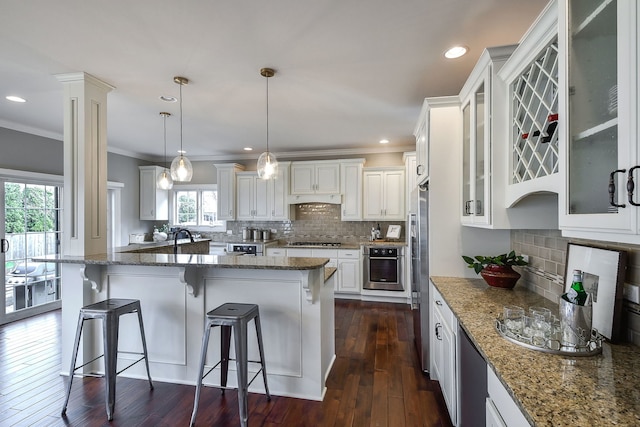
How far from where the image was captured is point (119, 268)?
271 cm

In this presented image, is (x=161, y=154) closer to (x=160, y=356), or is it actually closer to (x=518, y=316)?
(x=160, y=356)

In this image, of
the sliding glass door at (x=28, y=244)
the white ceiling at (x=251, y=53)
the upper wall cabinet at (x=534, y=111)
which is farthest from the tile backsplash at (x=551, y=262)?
the sliding glass door at (x=28, y=244)

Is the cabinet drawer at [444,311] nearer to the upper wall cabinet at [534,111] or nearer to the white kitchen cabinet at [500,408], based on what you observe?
the white kitchen cabinet at [500,408]

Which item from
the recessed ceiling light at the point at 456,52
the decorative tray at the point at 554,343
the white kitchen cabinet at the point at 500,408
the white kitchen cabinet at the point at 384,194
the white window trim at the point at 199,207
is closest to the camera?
the white kitchen cabinet at the point at 500,408

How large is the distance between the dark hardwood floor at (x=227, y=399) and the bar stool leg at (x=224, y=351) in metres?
0.15

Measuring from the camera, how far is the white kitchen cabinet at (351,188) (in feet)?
17.5

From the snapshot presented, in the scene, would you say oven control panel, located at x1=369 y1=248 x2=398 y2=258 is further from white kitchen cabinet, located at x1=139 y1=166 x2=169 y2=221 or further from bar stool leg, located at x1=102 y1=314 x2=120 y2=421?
white kitchen cabinet, located at x1=139 y1=166 x2=169 y2=221

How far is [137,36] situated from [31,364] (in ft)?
10.0

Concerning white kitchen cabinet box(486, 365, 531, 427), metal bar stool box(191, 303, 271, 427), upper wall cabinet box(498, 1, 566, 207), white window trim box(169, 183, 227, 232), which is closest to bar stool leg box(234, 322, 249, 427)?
metal bar stool box(191, 303, 271, 427)

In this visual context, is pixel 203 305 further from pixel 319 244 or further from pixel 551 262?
pixel 319 244

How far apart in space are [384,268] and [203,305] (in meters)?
3.06

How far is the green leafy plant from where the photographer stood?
212cm

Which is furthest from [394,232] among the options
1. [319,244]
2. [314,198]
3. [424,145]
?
[424,145]

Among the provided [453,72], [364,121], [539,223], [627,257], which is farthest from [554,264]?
[364,121]
